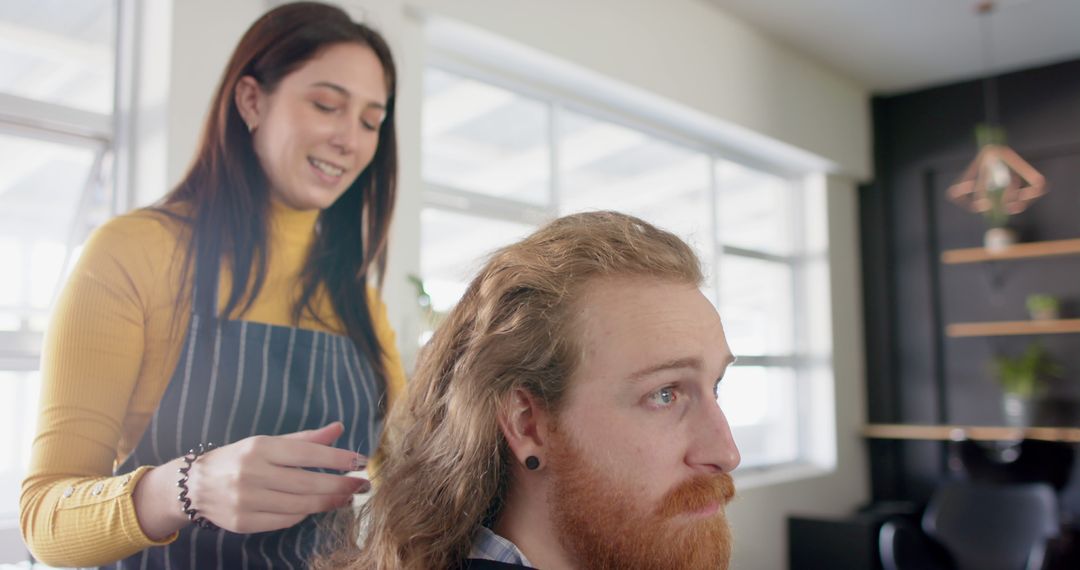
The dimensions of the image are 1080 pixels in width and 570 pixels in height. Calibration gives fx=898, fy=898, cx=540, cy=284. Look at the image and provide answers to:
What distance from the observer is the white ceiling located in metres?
4.80

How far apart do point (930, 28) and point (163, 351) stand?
4.71 meters

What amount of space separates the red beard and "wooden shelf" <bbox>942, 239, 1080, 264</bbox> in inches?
179

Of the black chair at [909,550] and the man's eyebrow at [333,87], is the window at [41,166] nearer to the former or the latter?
the man's eyebrow at [333,87]

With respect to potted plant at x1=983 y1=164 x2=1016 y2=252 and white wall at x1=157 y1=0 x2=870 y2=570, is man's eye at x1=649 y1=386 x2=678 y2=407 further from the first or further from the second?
potted plant at x1=983 y1=164 x2=1016 y2=252

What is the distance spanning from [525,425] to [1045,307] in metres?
4.93

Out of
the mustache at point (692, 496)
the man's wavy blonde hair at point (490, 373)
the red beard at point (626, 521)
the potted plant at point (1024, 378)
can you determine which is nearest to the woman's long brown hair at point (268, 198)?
the man's wavy blonde hair at point (490, 373)

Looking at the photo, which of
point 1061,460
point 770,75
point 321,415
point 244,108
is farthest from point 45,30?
point 1061,460

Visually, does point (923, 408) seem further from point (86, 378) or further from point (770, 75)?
point (86, 378)

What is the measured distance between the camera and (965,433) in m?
5.34

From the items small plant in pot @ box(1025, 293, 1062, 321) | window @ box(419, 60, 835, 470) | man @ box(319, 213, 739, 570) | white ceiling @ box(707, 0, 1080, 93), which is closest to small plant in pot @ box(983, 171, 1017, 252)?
small plant in pot @ box(1025, 293, 1062, 321)

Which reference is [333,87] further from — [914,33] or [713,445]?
[914,33]

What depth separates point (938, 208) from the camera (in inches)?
238

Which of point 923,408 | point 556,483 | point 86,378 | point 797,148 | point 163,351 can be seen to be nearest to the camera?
point 556,483

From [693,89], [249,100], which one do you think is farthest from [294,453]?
[693,89]
